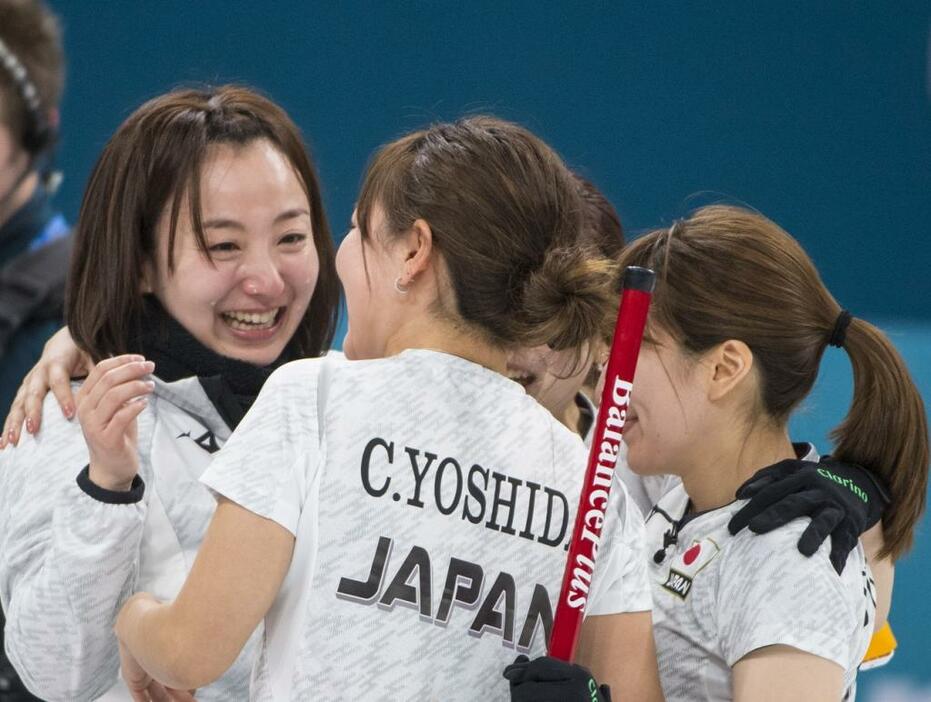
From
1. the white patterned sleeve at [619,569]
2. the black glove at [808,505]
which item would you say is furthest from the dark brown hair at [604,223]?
the white patterned sleeve at [619,569]

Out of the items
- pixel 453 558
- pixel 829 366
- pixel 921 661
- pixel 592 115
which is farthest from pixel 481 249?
pixel 592 115

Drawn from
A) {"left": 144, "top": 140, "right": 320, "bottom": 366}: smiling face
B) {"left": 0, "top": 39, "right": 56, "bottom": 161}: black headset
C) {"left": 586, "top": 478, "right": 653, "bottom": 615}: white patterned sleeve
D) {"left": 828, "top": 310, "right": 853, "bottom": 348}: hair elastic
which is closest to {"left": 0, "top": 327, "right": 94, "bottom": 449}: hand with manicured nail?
{"left": 144, "top": 140, "right": 320, "bottom": 366}: smiling face

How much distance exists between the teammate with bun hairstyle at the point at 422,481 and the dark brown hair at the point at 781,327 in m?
0.30

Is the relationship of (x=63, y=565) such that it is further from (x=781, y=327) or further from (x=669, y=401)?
(x=781, y=327)

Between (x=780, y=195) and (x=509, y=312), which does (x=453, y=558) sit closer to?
(x=509, y=312)

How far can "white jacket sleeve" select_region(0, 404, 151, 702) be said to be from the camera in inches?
55.4

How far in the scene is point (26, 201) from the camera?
2.21 meters

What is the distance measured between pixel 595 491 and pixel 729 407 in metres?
0.46

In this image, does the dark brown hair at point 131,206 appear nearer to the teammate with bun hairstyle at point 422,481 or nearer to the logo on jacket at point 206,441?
the logo on jacket at point 206,441

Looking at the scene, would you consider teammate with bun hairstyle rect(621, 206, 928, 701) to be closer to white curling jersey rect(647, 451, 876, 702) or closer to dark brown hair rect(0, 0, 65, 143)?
white curling jersey rect(647, 451, 876, 702)

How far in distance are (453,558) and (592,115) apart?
8.66 ft

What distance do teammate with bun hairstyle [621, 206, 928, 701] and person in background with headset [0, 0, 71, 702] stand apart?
83 cm

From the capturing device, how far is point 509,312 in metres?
1.34

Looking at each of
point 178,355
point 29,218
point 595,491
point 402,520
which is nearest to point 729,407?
point 595,491
